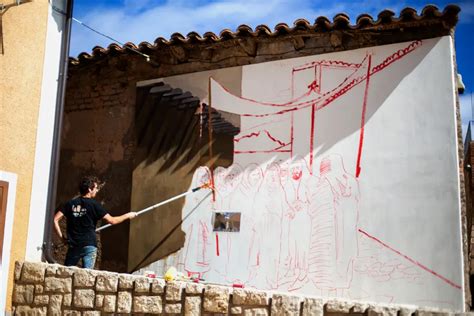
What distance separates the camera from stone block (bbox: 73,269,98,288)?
5082 mm

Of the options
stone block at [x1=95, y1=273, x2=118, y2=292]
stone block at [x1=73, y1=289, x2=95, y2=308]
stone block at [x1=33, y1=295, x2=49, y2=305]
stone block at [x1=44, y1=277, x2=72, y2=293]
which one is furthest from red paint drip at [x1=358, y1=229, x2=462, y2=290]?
stone block at [x1=33, y1=295, x2=49, y2=305]

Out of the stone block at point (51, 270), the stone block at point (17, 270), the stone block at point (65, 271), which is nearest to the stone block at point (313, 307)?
the stone block at point (65, 271)

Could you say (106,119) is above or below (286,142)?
above

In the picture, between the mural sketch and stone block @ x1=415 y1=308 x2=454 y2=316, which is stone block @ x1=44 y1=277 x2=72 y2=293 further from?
stone block @ x1=415 y1=308 x2=454 y2=316

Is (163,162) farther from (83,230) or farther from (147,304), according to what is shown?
(147,304)

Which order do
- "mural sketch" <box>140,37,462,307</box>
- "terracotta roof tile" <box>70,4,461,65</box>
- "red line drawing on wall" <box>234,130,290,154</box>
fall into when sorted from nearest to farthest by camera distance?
"terracotta roof tile" <box>70,4,461,65</box> → "mural sketch" <box>140,37,462,307</box> → "red line drawing on wall" <box>234,130,290,154</box>

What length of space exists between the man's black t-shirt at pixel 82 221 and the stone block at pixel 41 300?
0.78 m

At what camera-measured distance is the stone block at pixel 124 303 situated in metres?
4.83

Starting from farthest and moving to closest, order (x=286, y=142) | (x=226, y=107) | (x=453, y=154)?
(x=226, y=107) → (x=286, y=142) → (x=453, y=154)

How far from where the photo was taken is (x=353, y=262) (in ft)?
22.9

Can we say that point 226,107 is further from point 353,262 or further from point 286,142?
point 353,262

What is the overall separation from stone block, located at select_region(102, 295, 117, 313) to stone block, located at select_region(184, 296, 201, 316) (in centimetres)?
74

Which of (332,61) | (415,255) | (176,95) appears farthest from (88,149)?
(415,255)

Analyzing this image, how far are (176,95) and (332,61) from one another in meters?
2.52
